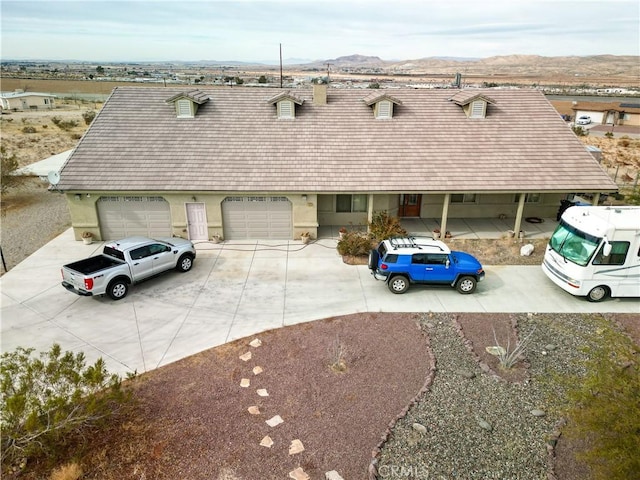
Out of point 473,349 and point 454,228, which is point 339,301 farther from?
point 454,228

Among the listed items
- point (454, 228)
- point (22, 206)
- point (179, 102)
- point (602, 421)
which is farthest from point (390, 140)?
point (22, 206)

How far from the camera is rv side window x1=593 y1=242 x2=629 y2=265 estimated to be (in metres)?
13.6

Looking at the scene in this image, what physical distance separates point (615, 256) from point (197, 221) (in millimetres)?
15843

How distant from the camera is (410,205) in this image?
22.1 metres

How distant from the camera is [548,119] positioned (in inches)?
858

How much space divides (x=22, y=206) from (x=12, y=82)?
103 meters

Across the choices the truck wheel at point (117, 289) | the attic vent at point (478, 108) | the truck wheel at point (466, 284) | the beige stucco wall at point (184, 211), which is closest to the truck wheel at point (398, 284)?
the truck wheel at point (466, 284)

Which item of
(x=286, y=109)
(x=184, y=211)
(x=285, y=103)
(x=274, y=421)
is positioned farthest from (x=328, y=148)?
(x=274, y=421)

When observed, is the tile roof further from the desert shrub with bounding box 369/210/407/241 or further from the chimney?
the desert shrub with bounding box 369/210/407/241

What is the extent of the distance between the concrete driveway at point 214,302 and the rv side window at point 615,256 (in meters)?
1.57

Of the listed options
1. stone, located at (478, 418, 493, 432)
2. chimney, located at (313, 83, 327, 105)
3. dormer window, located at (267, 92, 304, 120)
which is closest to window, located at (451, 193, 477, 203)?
chimney, located at (313, 83, 327, 105)

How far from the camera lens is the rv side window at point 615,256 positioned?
535 inches

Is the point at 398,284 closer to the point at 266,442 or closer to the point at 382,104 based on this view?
the point at 266,442

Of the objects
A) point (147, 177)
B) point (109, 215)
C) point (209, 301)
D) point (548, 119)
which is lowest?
point (209, 301)
